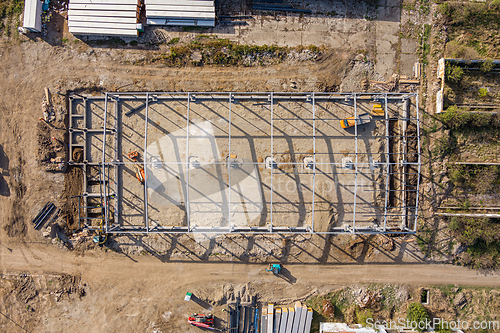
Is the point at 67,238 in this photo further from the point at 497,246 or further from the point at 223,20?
the point at 497,246

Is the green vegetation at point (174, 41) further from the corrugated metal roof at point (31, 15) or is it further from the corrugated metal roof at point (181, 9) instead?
the corrugated metal roof at point (31, 15)

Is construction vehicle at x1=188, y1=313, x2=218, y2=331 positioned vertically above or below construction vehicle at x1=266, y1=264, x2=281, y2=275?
below

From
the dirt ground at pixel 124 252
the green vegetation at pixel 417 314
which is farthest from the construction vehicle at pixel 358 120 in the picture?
the green vegetation at pixel 417 314

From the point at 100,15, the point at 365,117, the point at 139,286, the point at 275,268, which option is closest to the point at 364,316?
the point at 275,268

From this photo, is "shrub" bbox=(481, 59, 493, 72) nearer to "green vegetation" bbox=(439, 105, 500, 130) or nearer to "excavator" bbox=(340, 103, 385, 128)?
"green vegetation" bbox=(439, 105, 500, 130)

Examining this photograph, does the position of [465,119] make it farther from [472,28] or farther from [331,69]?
[331,69]

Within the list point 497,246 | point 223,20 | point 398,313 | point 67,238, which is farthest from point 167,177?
point 497,246

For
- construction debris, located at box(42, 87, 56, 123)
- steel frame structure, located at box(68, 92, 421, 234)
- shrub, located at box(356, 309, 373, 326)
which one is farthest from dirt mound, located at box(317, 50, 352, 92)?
construction debris, located at box(42, 87, 56, 123)
